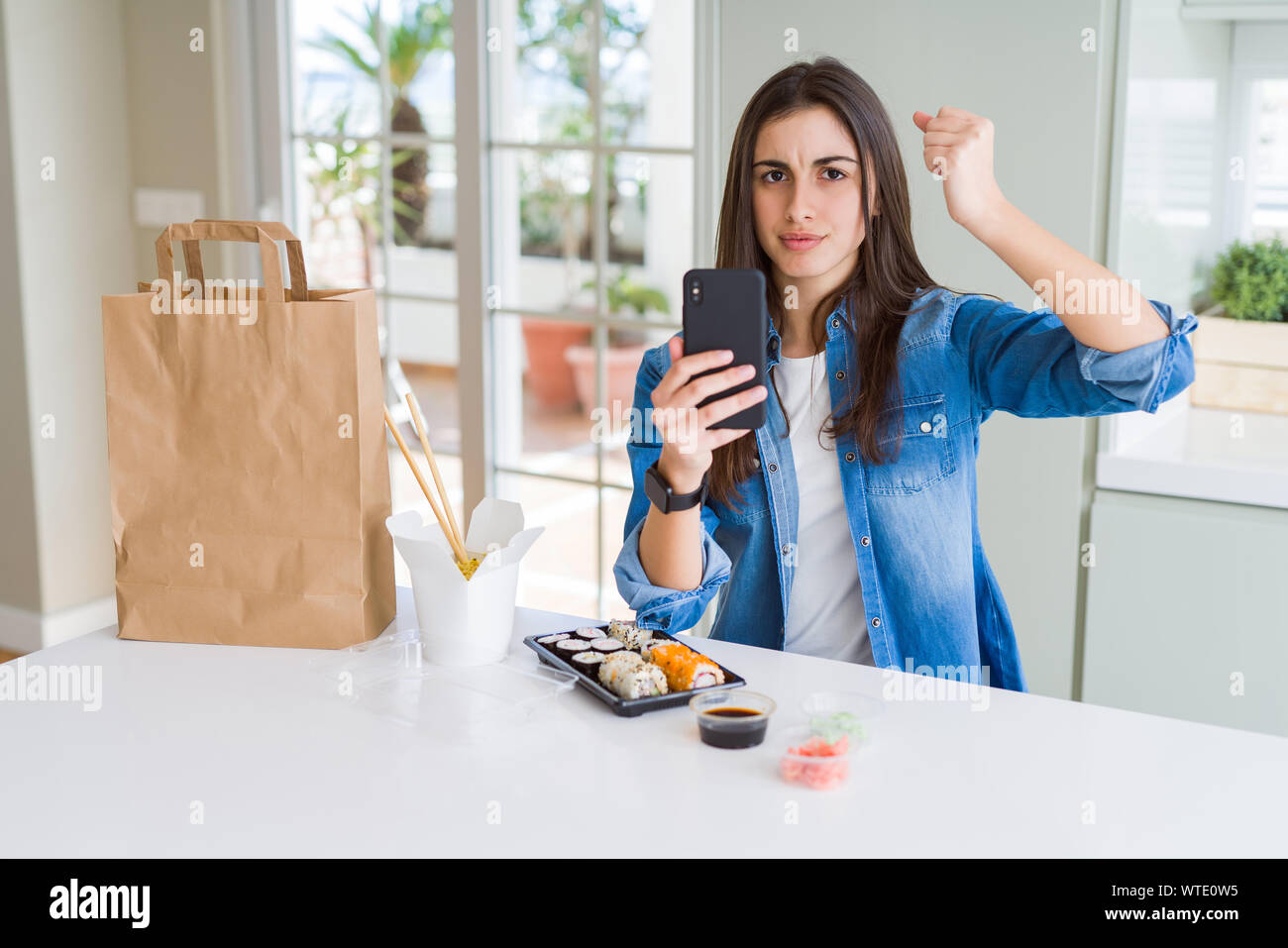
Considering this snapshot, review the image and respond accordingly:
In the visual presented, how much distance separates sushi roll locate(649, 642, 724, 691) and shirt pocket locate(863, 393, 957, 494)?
0.40 metres

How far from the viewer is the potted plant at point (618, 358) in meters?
6.88

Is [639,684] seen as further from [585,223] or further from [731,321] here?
[585,223]

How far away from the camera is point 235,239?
1317 millimetres

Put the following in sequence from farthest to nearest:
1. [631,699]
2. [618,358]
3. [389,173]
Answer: [618,358] < [389,173] < [631,699]

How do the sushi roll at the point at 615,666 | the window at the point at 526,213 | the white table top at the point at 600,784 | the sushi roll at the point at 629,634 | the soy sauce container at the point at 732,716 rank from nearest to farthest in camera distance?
the white table top at the point at 600,784, the soy sauce container at the point at 732,716, the sushi roll at the point at 615,666, the sushi roll at the point at 629,634, the window at the point at 526,213

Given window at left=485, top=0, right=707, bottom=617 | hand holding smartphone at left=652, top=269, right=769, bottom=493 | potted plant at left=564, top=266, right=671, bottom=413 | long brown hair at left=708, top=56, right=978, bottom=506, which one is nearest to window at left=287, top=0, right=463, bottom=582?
window at left=485, top=0, right=707, bottom=617

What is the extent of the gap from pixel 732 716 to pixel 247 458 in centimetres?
60

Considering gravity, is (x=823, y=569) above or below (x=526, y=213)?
below

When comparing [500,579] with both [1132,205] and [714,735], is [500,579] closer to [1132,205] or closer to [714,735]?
[714,735]


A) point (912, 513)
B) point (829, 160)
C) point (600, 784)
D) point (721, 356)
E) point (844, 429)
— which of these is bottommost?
A: point (600, 784)

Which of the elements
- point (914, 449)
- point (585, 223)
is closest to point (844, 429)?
point (914, 449)

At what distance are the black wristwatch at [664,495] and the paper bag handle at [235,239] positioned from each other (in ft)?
1.39

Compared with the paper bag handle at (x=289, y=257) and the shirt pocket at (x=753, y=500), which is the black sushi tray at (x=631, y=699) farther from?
the paper bag handle at (x=289, y=257)

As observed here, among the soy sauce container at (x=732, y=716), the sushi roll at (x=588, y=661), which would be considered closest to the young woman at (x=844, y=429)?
the sushi roll at (x=588, y=661)
